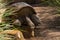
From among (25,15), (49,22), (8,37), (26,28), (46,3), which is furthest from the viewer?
(46,3)

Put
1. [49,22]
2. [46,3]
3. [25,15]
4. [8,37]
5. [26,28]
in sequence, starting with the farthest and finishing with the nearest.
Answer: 1. [46,3]
2. [49,22]
3. [25,15]
4. [26,28]
5. [8,37]

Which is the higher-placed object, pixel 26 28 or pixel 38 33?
pixel 26 28

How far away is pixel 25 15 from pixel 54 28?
2.26 ft

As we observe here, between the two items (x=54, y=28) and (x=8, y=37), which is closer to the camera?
(x=8, y=37)

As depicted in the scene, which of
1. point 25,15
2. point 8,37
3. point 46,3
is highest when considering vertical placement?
point 8,37

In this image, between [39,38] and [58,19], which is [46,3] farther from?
[39,38]

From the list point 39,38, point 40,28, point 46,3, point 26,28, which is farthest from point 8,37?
point 46,3

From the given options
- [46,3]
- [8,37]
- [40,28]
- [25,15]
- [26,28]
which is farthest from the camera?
[46,3]

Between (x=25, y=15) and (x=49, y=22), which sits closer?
(x=25, y=15)

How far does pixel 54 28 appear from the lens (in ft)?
11.8

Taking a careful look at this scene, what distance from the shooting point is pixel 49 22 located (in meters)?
3.87

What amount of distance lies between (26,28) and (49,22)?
0.99m

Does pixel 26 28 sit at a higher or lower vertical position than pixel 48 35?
higher

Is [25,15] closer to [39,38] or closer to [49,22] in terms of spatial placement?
[39,38]
